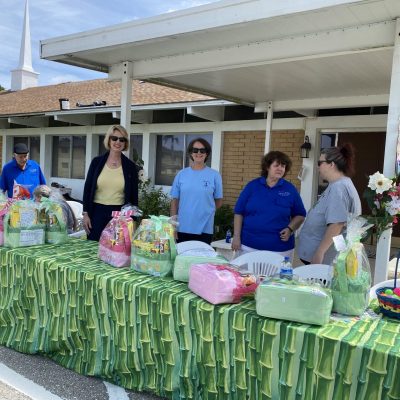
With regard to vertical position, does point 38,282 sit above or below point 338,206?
below

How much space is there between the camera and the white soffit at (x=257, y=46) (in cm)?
281

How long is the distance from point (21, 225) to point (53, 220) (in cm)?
28

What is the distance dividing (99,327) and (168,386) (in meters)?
0.55

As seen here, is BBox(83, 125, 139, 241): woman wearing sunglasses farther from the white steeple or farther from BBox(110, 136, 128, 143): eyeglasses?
the white steeple

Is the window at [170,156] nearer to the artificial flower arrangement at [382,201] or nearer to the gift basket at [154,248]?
the gift basket at [154,248]

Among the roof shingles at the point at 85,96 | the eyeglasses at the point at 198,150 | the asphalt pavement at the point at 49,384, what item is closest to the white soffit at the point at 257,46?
the eyeglasses at the point at 198,150

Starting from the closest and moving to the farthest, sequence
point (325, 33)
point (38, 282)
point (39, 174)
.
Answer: point (38, 282) → point (325, 33) → point (39, 174)

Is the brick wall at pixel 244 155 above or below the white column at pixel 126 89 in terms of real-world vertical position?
below

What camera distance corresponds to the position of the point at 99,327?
2467 mm

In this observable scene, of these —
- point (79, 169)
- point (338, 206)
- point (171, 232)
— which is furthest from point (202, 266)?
point (79, 169)

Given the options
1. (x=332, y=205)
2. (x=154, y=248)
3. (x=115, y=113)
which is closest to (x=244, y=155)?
(x=115, y=113)

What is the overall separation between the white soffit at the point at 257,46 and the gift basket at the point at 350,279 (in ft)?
4.95

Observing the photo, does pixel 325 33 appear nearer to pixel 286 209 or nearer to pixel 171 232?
pixel 286 209

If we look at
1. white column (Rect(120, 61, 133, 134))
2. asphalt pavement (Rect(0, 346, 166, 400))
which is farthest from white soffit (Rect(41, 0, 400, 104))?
asphalt pavement (Rect(0, 346, 166, 400))
